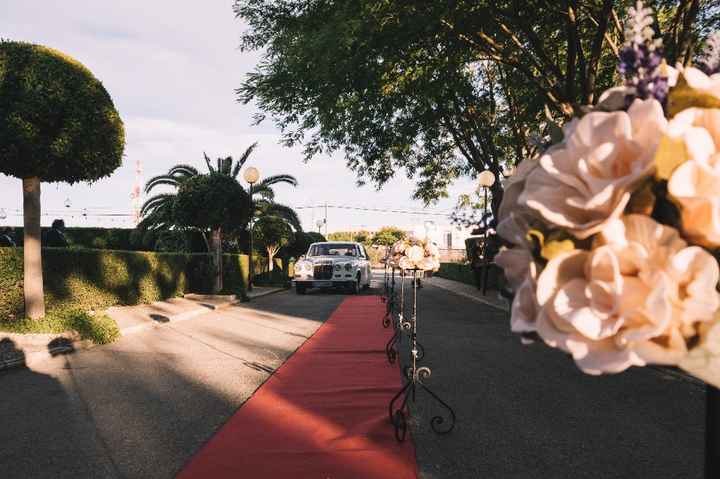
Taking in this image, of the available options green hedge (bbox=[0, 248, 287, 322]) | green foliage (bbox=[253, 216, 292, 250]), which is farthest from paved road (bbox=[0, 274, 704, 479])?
green foliage (bbox=[253, 216, 292, 250])

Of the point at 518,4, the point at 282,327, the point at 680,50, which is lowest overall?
the point at 282,327

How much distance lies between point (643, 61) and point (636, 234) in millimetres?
386

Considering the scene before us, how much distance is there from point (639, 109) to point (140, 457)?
398 cm

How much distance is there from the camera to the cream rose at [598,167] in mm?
1078

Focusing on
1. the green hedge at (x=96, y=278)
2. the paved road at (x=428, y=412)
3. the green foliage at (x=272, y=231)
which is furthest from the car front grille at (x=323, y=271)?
the paved road at (x=428, y=412)

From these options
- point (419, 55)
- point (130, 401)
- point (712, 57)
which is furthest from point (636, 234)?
point (419, 55)

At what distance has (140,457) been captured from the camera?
154 inches

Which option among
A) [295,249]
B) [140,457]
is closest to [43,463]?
[140,457]

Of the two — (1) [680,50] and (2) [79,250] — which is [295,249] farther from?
(1) [680,50]

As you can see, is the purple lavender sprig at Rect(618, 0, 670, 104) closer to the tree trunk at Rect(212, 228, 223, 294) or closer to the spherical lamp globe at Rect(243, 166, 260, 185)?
the tree trunk at Rect(212, 228, 223, 294)

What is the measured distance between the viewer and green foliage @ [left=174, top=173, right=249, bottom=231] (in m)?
17.6

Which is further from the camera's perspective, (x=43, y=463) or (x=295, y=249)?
(x=295, y=249)

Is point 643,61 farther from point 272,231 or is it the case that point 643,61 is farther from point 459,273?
point 459,273

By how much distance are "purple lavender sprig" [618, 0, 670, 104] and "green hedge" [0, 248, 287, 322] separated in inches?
424
